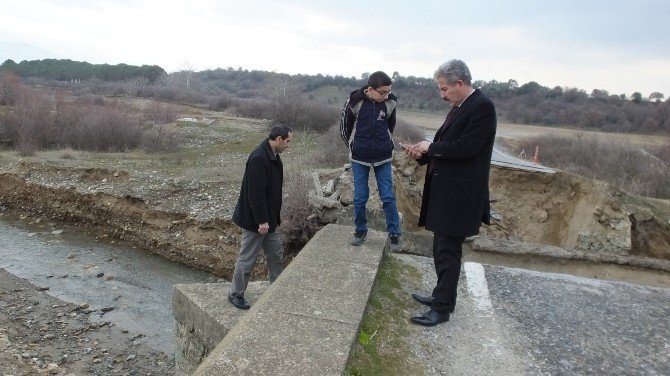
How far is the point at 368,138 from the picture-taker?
509cm

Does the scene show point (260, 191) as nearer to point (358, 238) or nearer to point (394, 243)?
point (358, 238)

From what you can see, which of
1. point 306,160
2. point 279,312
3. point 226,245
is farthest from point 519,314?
point 306,160

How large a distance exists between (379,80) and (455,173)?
4.99ft

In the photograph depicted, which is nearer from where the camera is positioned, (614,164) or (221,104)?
(614,164)

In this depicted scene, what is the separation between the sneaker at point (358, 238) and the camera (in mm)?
5068

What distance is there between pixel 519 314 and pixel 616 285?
145 centimetres

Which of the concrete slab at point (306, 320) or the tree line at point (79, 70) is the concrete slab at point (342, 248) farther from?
the tree line at point (79, 70)

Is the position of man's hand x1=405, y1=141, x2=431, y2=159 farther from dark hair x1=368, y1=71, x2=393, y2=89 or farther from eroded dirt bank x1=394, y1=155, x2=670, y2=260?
eroded dirt bank x1=394, y1=155, x2=670, y2=260

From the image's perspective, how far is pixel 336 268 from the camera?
4469 millimetres

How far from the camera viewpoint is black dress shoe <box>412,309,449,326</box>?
3861 millimetres

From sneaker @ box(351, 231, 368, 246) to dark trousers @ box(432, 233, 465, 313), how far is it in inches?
48.8

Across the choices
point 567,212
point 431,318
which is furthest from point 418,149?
point 567,212

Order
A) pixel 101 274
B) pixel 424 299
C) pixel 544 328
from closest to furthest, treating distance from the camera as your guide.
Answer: pixel 544 328
pixel 424 299
pixel 101 274

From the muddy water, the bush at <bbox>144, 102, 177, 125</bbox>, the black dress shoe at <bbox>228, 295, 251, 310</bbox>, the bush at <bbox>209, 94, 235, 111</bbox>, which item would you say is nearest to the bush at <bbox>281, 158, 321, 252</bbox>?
the muddy water
